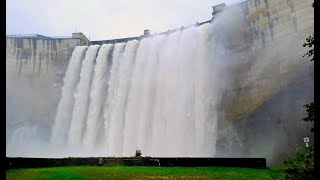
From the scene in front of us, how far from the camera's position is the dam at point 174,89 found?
101 ft

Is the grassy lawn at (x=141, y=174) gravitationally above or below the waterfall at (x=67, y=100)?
below

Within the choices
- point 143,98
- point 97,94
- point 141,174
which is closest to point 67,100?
point 97,94

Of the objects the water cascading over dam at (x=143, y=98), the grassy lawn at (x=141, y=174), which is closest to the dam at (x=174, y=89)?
the water cascading over dam at (x=143, y=98)

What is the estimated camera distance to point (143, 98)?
40.3 meters

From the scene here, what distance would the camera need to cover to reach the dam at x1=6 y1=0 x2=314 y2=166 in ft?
101

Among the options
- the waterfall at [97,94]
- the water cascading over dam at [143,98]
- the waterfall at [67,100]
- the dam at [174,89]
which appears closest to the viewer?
the dam at [174,89]

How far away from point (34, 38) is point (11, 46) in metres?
3.06

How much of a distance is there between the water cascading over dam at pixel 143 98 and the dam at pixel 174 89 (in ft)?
0.38

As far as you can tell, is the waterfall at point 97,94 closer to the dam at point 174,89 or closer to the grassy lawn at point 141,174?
the dam at point 174,89

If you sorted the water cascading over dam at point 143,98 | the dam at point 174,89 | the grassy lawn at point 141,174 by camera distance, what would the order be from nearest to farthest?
the grassy lawn at point 141,174 → the dam at point 174,89 → the water cascading over dam at point 143,98

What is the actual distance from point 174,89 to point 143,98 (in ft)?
11.8

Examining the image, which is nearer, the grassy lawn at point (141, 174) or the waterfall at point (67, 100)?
the grassy lawn at point (141, 174)

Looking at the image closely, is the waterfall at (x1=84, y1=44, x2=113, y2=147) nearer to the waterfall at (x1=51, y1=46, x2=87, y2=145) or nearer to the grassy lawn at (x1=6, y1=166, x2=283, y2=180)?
the waterfall at (x1=51, y1=46, x2=87, y2=145)
